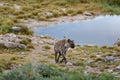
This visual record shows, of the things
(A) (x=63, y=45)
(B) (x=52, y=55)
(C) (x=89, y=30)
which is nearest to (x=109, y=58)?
(A) (x=63, y=45)

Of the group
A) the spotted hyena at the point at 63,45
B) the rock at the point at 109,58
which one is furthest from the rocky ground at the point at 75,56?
the spotted hyena at the point at 63,45

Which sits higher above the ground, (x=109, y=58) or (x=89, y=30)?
(x=109, y=58)

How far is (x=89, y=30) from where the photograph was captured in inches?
1350

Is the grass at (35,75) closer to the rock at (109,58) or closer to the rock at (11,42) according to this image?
the rock at (109,58)

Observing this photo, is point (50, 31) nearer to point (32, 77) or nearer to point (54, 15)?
point (54, 15)

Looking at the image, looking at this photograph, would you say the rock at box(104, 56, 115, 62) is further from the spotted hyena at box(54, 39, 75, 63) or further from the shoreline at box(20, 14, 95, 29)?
the shoreline at box(20, 14, 95, 29)

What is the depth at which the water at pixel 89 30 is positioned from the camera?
30.7 meters

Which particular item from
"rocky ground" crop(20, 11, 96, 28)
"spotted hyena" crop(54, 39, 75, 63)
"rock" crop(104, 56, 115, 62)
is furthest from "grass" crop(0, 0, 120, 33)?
"spotted hyena" crop(54, 39, 75, 63)

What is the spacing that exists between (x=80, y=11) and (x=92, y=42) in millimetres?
13659

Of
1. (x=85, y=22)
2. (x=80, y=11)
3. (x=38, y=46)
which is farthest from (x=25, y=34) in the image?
(x=80, y=11)

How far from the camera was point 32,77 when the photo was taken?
1220 centimetres

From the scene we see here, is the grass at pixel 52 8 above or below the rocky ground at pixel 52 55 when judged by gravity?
below

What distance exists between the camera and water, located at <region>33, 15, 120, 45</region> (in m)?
30.7

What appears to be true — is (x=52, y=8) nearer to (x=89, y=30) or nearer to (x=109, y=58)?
(x=89, y=30)
